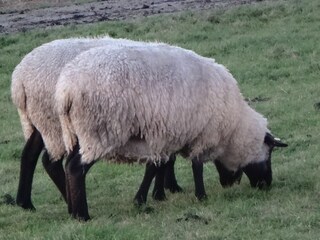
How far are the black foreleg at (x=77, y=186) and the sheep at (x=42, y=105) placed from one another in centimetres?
69

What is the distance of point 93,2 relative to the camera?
2791cm

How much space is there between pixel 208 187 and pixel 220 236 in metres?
2.79

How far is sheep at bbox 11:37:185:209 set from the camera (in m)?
8.79

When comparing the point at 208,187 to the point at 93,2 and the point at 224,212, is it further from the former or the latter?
the point at 93,2

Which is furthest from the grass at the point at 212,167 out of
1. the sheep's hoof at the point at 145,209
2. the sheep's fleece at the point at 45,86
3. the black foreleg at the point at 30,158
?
the sheep's fleece at the point at 45,86

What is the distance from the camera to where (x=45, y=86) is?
28.7 ft

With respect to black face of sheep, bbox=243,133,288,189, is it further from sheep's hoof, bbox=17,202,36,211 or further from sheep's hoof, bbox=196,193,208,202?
sheep's hoof, bbox=17,202,36,211

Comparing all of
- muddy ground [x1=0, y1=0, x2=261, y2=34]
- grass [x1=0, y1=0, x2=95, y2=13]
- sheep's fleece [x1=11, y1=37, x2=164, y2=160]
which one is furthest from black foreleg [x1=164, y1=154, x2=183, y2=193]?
grass [x1=0, y1=0, x2=95, y2=13]

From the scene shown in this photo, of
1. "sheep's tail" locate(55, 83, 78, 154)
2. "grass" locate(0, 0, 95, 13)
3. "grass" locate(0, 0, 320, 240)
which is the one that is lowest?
"grass" locate(0, 0, 95, 13)

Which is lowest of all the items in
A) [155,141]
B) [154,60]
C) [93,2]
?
[93,2]

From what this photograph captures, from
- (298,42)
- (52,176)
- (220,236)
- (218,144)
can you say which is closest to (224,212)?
(220,236)

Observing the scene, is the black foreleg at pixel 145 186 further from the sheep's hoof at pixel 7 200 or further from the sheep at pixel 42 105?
the sheep's hoof at pixel 7 200

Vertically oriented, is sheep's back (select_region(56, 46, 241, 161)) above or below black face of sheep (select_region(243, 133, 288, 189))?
above

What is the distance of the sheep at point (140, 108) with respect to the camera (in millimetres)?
8180
